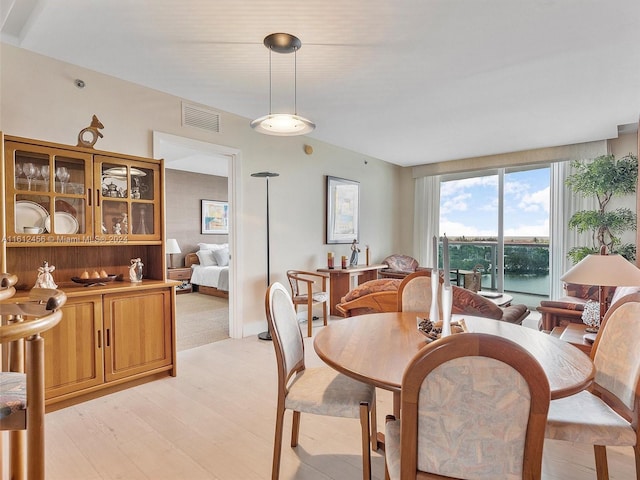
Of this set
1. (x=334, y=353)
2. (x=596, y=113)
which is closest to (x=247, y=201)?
(x=334, y=353)

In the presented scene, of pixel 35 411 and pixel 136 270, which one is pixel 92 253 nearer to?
pixel 136 270

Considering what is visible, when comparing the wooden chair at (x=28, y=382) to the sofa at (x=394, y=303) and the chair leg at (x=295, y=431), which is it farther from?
the sofa at (x=394, y=303)

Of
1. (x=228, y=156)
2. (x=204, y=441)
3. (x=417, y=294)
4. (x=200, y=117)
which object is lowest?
(x=204, y=441)

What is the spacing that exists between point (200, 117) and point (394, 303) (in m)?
2.75

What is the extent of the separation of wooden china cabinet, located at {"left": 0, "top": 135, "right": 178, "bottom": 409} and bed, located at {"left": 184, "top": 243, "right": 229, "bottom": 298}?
3.31m

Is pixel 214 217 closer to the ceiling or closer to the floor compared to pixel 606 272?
closer to the ceiling

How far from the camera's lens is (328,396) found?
1663 mm

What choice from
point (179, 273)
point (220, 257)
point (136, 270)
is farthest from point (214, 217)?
point (136, 270)

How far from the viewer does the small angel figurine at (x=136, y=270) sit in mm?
2980

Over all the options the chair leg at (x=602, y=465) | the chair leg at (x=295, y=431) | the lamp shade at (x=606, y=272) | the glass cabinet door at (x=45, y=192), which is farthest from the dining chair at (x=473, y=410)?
the glass cabinet door at (x=45, y=192)

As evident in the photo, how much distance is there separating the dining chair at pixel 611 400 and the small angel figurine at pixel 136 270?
298cm

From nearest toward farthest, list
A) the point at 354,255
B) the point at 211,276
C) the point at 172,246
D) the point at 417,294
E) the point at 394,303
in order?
the point at 417,294 < the point at 394,303 < the point at 354,255 < the point at 211,276 < the point at 172,246

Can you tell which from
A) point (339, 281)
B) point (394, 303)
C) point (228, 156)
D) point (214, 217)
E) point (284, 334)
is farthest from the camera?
point (214, 217)

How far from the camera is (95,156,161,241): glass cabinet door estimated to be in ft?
9.11
